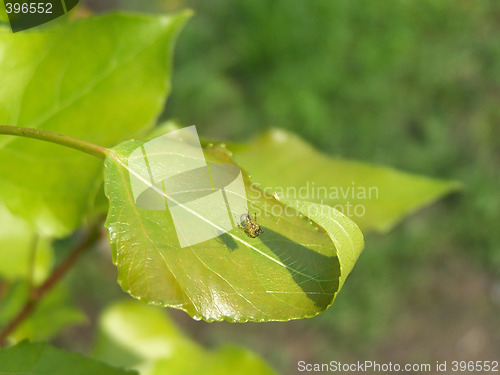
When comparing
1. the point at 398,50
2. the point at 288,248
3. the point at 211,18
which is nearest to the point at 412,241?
the point at 398,50

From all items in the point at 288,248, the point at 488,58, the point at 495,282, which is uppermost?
the point at 288,248

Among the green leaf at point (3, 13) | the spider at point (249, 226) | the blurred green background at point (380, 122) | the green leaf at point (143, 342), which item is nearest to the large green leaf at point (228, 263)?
the spider at point (249, 226)

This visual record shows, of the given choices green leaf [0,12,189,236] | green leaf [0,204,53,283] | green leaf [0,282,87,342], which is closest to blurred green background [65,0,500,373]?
green leaf [0,282,87,342]

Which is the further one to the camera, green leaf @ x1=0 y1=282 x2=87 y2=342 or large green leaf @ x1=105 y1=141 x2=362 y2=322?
green leaf @ x1=0 y1=282 x2=87 y2=342

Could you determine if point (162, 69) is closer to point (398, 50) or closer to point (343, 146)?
point (343, 146)

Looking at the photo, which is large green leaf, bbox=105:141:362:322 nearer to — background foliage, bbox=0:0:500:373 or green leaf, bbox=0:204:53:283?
green leaf, bbox=0:204:53:283
